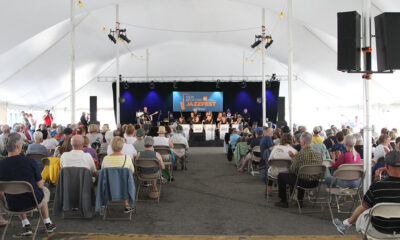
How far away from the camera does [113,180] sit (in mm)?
4117

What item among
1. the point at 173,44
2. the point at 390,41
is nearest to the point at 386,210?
the point at 390,41

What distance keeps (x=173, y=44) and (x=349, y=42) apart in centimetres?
1532

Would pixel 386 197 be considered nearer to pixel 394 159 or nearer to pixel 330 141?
pixel 394 159

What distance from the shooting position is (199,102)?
1984 centimetres

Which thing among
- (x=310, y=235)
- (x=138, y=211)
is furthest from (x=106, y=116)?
(x=310, y=235)

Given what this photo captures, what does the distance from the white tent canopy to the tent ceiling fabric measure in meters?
0.04

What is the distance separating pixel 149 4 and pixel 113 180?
11315mm

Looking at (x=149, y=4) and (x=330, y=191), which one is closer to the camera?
(x=330, y=191)

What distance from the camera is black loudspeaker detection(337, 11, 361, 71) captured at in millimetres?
4629

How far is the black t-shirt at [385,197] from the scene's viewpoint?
8.34ft

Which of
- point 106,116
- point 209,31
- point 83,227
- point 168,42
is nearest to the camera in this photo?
point 83,227

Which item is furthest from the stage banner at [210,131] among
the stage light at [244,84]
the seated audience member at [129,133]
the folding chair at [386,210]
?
the folding chair at [386,210]

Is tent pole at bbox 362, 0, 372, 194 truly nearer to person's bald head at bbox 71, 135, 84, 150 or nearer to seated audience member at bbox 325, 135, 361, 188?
seated audience member at bbox 325, 135, 361, 188

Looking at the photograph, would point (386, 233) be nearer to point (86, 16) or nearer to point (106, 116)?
point (86, 16)
